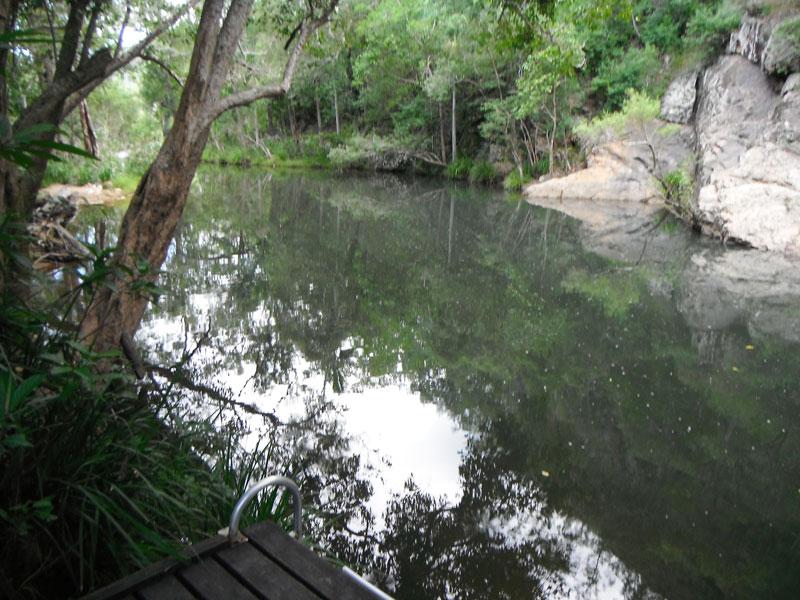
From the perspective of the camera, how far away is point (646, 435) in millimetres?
5008

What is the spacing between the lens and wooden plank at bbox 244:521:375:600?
6.26 feet

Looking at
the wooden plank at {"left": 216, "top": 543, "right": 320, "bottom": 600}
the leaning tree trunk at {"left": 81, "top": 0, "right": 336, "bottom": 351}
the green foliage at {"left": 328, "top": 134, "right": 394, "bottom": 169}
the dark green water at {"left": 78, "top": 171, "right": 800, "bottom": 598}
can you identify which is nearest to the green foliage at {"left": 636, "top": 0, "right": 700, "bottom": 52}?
the green foliage at {"left": 328, "top": 134, "right": 394, "bottom": 169}

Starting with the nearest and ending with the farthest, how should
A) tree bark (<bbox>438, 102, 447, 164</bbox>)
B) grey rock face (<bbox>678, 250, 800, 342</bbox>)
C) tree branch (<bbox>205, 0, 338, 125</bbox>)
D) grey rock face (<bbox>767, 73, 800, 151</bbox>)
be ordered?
tree branch (<bbox>205, 0, 338, 125</bbox>) → grey rock face (<bbox>678, 250, 800, 342</bbox>) → grey rock face (<bbox>767, 73, 800, 151</bbox>) → tree bark (<bbox>438, 102, 447, 164</bbox>)

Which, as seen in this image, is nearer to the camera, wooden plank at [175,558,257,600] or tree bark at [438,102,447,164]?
wooden plank at [175,558,257,600]

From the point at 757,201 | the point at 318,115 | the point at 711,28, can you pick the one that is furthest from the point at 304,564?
the point at 318,115

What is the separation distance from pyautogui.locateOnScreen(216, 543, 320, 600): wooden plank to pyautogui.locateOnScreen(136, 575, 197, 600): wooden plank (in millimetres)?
167

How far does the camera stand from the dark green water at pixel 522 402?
360 cm

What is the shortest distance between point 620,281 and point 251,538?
899cm

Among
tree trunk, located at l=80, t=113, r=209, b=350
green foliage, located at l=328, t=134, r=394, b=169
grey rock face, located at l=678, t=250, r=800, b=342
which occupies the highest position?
tree trunk, located at l=80, t=113, r=209, b=350

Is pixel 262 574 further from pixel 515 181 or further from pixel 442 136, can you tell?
pixel 442 136

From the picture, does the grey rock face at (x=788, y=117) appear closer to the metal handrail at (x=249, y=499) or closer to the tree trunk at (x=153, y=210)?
the tree trunk at (x=153, y=210)

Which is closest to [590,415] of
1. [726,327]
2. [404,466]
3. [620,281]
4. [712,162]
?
[404,466]

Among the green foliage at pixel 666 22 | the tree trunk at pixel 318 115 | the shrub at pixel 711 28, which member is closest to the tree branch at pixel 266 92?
the shrub at pixel 711 28

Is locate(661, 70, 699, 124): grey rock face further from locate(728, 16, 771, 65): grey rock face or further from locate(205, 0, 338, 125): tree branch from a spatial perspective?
locate(205, 0, 338, 125): tree branch
